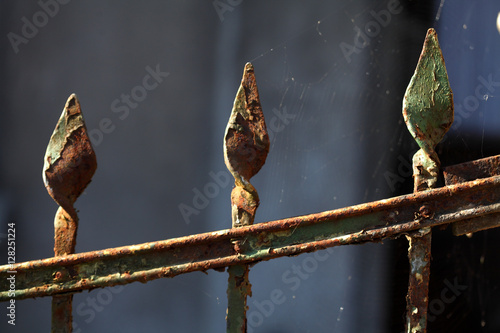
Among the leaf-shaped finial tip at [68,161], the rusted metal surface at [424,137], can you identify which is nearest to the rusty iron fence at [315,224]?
the rusted metal surface at [424,137]

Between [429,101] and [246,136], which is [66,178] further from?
[429,101]

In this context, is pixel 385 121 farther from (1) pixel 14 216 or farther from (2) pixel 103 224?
(1) pixel 14 216

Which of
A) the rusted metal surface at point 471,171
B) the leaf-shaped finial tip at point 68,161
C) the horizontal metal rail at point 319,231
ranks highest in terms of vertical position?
the leaf-shaped finial tip at point 68,161

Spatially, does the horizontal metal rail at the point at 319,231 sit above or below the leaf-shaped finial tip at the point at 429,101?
below

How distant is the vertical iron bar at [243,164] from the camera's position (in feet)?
2.67

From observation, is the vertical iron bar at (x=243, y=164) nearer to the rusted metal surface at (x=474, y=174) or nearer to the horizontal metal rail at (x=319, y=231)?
the horizontal metal rail at (x=319, y=231)

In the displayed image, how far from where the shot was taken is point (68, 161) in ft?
2.90

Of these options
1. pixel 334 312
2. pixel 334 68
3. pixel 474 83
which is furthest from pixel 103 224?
pixel 474 83

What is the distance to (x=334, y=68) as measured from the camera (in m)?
1.83

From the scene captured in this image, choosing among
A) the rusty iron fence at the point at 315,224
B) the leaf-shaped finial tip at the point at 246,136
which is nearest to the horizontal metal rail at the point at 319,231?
the rusty iron fence at the point at 315,224

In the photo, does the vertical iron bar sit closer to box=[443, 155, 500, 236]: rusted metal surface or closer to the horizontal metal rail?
the horizontal metal rail

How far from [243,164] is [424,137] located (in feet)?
1.00

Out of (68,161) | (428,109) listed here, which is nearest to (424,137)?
(428,109)

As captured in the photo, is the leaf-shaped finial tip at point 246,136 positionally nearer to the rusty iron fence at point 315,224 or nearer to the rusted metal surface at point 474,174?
the rusty iron fence at point 315,224
